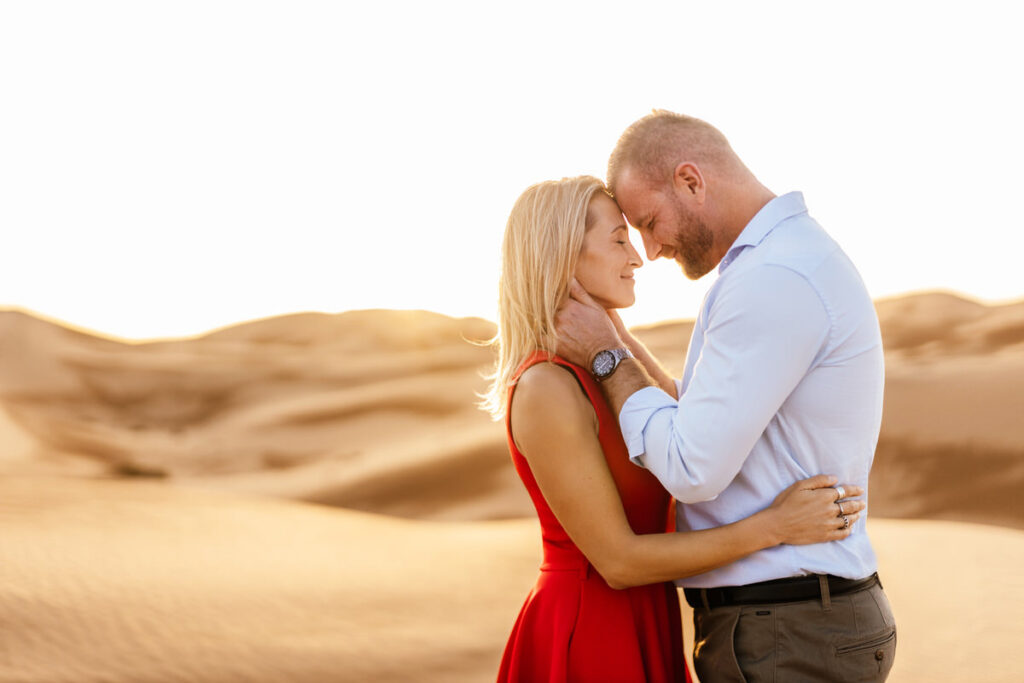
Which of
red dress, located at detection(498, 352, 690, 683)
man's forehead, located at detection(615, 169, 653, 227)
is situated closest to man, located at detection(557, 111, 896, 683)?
red dress, located at detection(498, 352, 690, 683)

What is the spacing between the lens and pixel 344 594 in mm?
8797

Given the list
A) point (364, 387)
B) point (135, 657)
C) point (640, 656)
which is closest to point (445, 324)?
point (364, 387)

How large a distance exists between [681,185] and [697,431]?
37.8 inches

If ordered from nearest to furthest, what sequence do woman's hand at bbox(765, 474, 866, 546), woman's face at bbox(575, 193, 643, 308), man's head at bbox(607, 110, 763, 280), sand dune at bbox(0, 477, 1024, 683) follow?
woman's hand at bbox(765, 474, 866, 546), man's head at bbox(607, 110, 763, 280), woman's face at bbox(575, 193, 643, 308), sand dune at bbox(0, 477, 1024, 683)

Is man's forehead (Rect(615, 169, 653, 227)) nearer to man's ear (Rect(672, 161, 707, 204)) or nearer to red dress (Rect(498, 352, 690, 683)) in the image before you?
man's ear (Rect(672, 161, 707, 204))

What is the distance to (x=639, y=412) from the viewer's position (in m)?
2.61

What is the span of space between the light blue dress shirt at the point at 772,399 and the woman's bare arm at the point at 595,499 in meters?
0.08

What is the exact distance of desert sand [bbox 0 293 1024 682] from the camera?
24.2 ft

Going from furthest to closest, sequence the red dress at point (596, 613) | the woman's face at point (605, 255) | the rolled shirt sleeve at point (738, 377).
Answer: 1. the woman's face at point (605, 255)
2. the red dress at point (596, 613)
3. the rolled shirt sleeve at point (738, 377)

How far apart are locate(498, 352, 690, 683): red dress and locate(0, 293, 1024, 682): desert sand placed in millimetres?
4281

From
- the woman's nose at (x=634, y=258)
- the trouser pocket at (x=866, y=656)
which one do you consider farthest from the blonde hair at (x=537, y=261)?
the trouser pocket at (x=866, y=656)

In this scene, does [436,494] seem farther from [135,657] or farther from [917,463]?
[135,657]

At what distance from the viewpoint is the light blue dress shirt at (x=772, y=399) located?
2.43 m

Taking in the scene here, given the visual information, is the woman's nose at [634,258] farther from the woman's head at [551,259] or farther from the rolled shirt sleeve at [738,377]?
the rolled shirt sleeve at [738,377]
